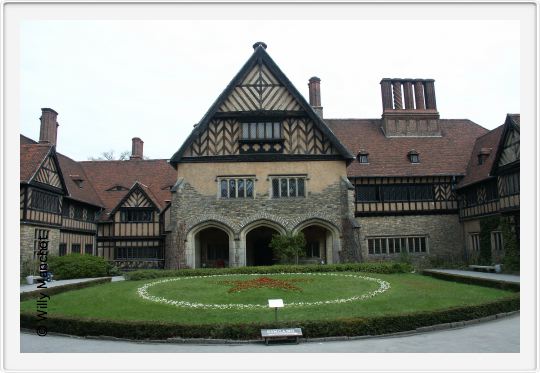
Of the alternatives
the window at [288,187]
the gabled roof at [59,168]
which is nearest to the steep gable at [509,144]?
the window at [288,187]

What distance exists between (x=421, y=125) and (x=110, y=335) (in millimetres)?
28753

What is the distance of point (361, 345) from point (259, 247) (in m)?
18.6

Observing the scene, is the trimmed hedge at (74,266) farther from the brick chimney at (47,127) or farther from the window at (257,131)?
the window at (257,131)

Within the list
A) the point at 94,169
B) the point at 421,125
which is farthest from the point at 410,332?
the point at 94,169

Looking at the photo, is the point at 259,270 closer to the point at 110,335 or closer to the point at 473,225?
the point at 110,335

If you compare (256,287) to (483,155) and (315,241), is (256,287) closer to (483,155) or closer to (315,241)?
(315,241)

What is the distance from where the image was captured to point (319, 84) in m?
33.4

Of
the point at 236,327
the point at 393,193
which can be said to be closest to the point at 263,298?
the point at 236,327

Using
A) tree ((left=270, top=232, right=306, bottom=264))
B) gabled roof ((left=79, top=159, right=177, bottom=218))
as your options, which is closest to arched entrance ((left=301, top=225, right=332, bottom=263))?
tree ((left=270, top=232, right=306, bottom=264))

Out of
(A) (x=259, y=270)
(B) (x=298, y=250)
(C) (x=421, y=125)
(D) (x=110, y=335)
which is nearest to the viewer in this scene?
(D) (x=110, y=335)

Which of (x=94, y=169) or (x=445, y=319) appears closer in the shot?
(x=445, y=319)

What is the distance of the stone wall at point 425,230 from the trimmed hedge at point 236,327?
1773cm

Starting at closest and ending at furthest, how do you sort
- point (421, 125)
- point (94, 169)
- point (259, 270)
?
point (259, 270) < point (421, 125) < point (94, 169)
